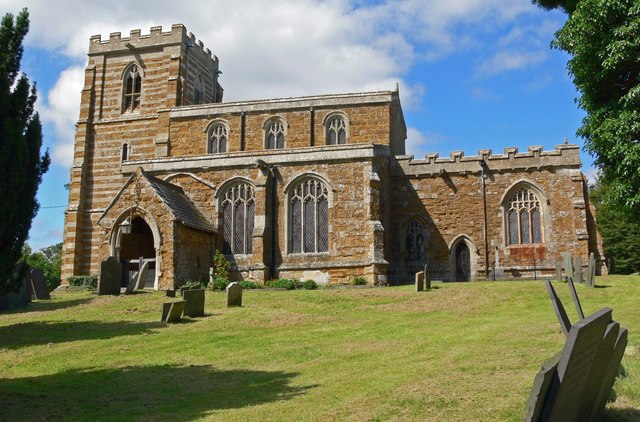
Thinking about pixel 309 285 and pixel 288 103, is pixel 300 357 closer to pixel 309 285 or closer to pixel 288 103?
pixel 309 285

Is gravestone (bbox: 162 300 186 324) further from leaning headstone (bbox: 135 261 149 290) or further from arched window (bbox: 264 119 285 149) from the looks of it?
arched window (bbox: 264 119 285 149)

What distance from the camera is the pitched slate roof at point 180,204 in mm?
25594

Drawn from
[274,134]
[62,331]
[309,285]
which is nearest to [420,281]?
[309,285]

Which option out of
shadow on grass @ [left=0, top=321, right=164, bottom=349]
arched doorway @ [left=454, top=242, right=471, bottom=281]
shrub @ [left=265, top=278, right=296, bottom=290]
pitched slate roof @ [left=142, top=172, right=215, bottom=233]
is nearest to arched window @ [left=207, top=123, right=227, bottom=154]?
pitched slate roof @ [left=142, top=172, right=215, bottom=233]

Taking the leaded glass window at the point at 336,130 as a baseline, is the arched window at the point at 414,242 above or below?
below

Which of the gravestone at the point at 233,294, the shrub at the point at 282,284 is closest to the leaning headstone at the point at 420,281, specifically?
the shrub at the point at 282,284

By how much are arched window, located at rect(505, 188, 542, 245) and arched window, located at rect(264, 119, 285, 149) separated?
12362 mm

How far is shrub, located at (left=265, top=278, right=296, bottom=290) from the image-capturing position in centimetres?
2442

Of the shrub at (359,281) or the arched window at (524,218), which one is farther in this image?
the arched window at (524,218)

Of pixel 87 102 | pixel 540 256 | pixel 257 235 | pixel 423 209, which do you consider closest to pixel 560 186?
pixel 540 256

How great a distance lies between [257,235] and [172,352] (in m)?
14.7

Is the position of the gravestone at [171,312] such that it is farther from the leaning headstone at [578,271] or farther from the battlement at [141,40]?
the battlement at [141,40]

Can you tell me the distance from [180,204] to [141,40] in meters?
15.7

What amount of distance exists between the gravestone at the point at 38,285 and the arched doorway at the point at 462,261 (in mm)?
17853
